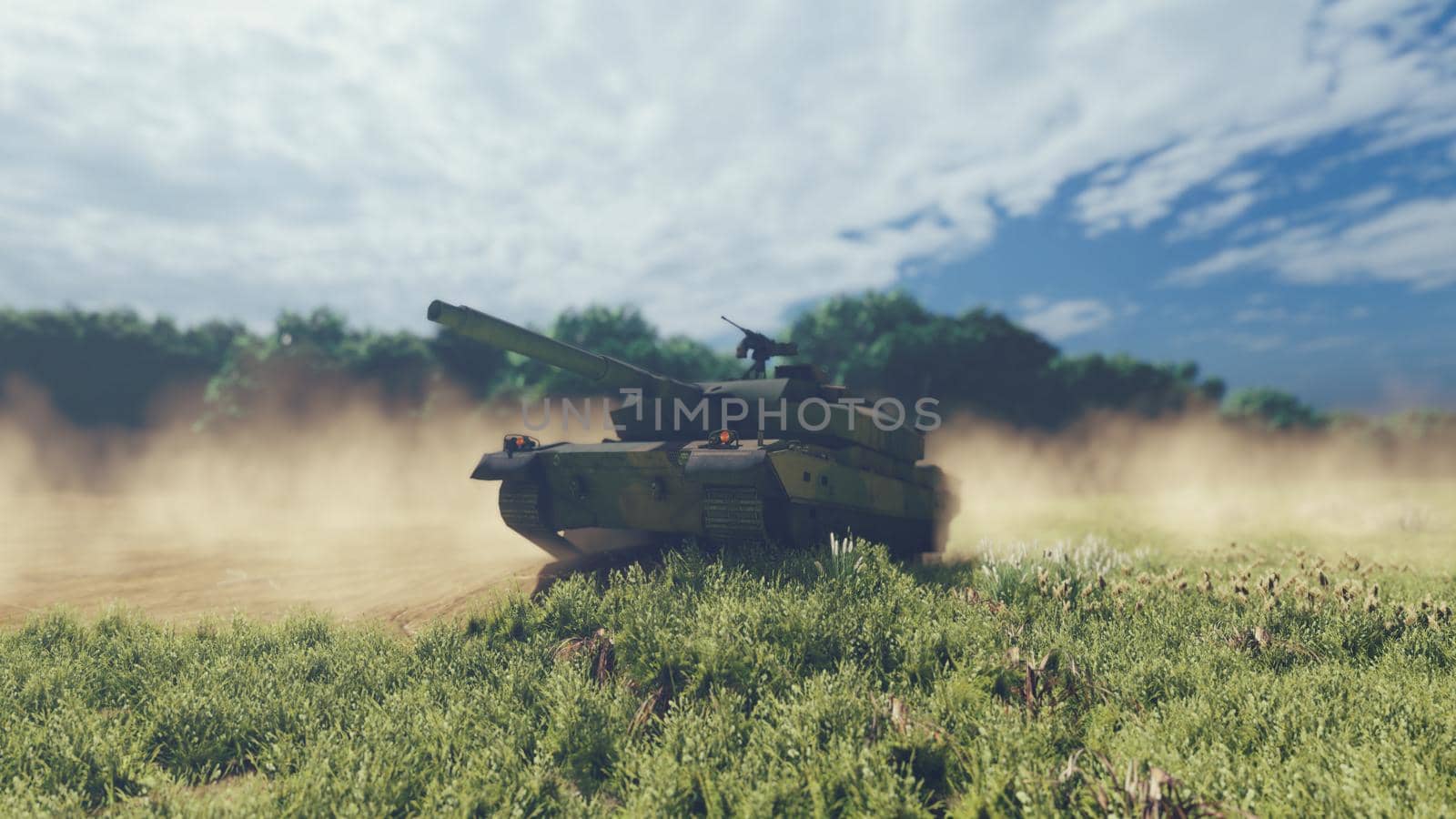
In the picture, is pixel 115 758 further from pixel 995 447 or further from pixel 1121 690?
pixel 995 447

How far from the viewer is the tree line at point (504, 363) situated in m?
31.5

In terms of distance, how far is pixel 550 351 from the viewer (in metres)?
8.38

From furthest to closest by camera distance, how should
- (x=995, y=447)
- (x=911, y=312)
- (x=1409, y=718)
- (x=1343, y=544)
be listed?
(x=911, y=312)
(x=995, y=447)
(x=1343, y=544)
(x=1409, y=718)

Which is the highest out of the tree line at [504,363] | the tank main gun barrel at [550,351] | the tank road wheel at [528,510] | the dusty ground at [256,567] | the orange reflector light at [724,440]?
the tree line at [504,363]

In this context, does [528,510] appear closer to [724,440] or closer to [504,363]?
[724,440]

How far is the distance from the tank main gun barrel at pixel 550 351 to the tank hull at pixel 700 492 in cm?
84

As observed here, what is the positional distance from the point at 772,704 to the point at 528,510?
201 inches

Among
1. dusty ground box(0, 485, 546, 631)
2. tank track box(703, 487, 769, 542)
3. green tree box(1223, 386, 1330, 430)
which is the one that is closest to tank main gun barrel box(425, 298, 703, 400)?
tank track box(703, 487, 769, 542)

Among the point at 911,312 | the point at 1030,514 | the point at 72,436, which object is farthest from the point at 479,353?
the point at 1030,514

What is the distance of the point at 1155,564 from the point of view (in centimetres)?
1003

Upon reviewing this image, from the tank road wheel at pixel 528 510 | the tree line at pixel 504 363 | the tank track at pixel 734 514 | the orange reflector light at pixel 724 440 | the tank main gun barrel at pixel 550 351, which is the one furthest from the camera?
the tree line at pixel 504 363

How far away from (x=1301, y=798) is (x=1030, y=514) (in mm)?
15975

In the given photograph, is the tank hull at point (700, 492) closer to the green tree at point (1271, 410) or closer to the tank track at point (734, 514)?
the tank track at point (734, 514)

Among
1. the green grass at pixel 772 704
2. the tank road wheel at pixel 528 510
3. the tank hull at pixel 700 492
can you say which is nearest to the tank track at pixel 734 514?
the tank hull at pixel 700 492
